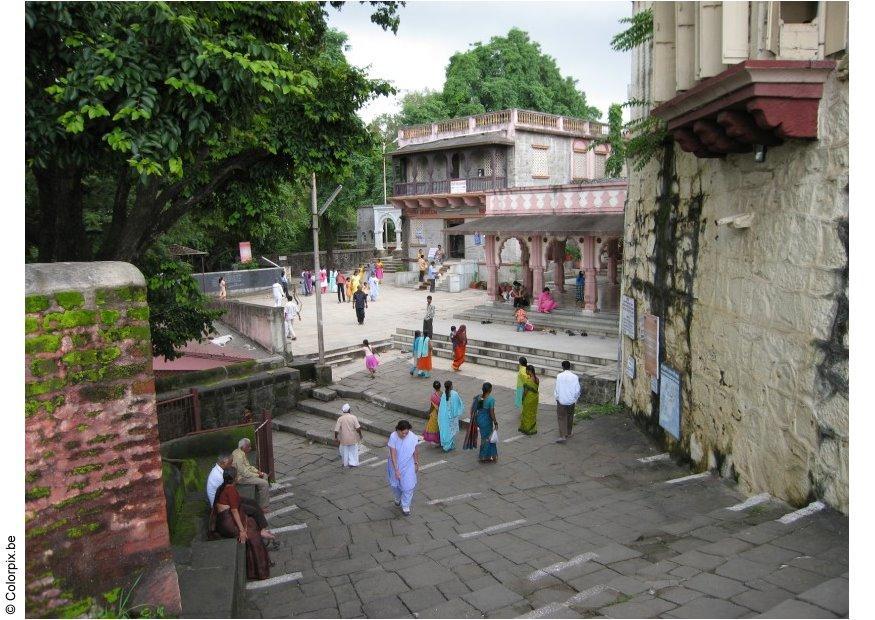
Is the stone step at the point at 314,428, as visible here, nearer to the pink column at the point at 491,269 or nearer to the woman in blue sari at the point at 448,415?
the woman in blue sari at the point at 448,415

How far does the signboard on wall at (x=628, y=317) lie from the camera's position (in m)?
11.4

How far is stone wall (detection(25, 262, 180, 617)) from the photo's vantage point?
15.3 ft

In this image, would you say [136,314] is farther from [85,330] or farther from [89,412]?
[89,412]

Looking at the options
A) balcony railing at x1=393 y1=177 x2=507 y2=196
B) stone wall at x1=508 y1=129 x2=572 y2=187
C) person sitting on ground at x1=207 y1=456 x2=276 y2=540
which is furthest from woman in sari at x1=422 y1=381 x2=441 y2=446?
balcony railing at x1=393 y1=177 x2=507 y2=196

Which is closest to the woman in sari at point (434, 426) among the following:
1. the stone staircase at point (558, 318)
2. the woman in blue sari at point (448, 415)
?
the woman in blue sari at point (448, 415)

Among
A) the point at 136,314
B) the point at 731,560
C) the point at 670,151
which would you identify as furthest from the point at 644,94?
the point at 136,314

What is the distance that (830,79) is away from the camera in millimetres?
5492

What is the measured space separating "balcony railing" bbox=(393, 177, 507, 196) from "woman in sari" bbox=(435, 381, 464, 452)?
23.8 m

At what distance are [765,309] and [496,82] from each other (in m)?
36.5

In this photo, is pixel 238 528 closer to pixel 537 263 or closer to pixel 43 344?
pixel 43 344

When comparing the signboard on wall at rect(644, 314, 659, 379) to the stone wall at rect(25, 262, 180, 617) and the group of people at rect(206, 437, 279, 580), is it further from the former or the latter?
the stone wall at rect(25, 262, 180, 617)

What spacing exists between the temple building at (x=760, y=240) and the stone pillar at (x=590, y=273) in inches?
426

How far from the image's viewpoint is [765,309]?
6.57 meters

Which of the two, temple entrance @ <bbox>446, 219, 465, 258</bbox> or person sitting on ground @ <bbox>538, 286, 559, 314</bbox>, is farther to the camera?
temple entrance @ <bbox>446, 219, 465, 258</bbox>
